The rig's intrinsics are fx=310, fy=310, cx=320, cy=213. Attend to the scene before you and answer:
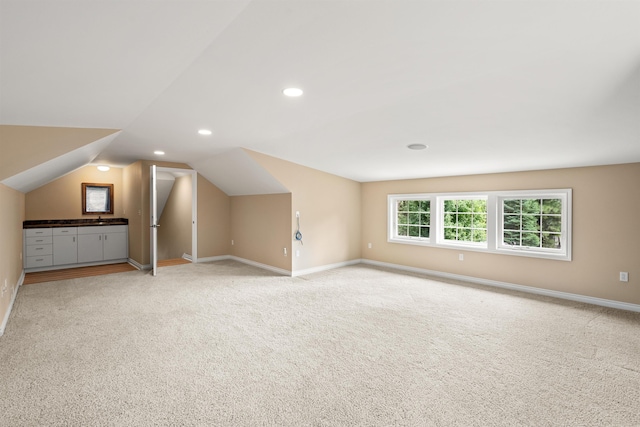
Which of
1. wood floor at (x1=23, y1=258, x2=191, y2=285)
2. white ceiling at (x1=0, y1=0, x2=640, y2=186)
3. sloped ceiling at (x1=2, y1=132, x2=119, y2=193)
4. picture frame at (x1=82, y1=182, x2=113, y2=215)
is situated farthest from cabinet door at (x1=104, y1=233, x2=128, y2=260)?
white ceiling at (x1=0, y1=0, x2=640, y2=186)

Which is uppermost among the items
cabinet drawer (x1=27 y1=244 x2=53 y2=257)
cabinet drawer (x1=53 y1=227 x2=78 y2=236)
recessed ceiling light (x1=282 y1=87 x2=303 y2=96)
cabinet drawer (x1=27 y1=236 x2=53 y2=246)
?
recessed ceiling light (x1=282 y1=87 x2=303 y2=96)

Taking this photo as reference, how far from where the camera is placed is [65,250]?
607 centimetres

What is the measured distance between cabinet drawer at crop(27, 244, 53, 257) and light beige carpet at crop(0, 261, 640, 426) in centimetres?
185

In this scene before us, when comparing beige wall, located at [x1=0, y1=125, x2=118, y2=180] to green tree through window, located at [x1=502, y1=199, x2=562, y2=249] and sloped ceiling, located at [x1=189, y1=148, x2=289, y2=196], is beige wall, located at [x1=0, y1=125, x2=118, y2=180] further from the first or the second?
green tree through window, located at [x1=502, y1=199, x2=562, y2=249]

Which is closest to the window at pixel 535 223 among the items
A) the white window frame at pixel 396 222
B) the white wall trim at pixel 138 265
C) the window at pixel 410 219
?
the white window frame at pixel 396 222

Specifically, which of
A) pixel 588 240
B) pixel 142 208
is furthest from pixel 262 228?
pixel 588 240

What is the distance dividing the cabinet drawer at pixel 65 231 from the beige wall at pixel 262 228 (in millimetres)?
3045

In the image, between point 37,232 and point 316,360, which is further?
point 37,232

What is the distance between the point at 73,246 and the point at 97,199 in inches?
51.4

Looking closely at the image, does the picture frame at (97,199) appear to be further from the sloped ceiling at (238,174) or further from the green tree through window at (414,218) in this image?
the green tree through window at (414,218)

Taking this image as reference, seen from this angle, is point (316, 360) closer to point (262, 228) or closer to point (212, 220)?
point (262, 228)

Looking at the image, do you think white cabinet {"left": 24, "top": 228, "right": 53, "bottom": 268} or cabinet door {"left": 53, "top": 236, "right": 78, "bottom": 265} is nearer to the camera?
white cabinet {"left": 24, "top": 228, "right": 53, "bottom": 268}

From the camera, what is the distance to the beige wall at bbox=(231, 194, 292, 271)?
5684 mm

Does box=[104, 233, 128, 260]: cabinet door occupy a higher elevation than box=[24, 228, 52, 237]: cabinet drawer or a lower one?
lower
